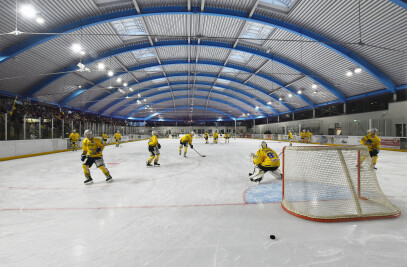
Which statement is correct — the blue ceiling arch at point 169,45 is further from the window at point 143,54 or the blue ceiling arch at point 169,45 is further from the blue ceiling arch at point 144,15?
the blue ceiling arch at point 144,15

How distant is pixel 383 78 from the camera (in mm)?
16203

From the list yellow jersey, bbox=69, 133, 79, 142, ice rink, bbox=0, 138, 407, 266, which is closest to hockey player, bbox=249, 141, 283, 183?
ice rink, bbox=0, 138, 407, 266

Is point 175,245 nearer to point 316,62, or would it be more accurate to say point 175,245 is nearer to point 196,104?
point 316,62

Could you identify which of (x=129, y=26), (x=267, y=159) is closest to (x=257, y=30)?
(x=129, y=26)

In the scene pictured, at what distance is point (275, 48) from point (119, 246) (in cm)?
1909

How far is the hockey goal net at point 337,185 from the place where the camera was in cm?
312

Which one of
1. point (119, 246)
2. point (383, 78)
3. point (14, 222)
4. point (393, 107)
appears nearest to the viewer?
point (119, 246)

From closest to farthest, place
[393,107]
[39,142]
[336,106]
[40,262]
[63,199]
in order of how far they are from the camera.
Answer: [40,262]
[63,199]
[39,142]
[393,107]
[336,106]

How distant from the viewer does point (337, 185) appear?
4.13 metres

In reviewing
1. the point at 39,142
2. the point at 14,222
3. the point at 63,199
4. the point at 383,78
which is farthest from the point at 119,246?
the point at 383,78

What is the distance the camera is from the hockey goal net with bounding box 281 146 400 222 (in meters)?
3.12

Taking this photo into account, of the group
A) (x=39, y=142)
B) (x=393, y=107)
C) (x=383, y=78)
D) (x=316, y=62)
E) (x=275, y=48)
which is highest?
(x=275, y=48)

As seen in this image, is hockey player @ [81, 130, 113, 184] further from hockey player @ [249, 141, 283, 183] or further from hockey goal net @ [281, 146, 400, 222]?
hockey goal net @ [281, 146, 400, 222]

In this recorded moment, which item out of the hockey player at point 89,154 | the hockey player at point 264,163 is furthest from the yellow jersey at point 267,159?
the hockey player at point 89,154
